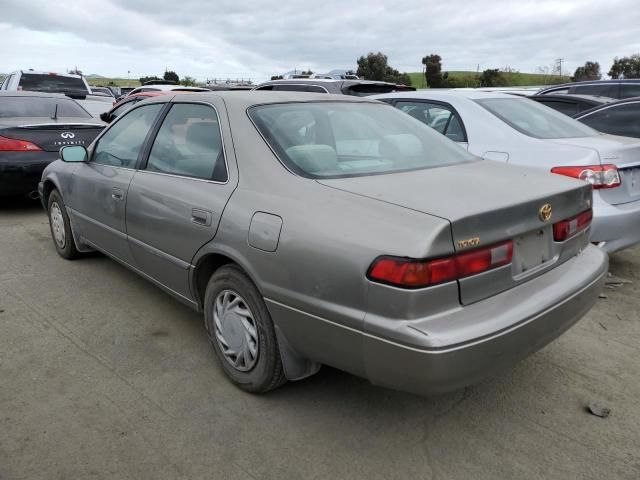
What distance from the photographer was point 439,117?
Result: 535 centimetres

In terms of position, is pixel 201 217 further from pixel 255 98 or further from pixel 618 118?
pixel 618 118

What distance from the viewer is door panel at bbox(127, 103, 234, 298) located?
2.94m

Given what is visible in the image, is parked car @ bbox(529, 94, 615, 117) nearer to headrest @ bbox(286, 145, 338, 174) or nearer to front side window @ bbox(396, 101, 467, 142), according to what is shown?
front side window @ bbox(396, 101, 467, 142)

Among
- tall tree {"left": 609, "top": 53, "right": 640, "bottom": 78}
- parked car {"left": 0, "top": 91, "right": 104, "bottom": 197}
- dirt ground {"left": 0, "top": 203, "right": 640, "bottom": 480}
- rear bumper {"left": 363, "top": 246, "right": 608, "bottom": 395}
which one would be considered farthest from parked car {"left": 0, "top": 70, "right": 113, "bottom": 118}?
tall tree {"left": 609, "top": 53, "right": 640, "bottom": 78}

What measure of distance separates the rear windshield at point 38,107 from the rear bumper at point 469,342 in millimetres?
6936

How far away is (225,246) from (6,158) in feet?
16.4

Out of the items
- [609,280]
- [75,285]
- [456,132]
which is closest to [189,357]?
[75,285]

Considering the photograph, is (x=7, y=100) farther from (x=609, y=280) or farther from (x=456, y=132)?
(x=609, y=280)

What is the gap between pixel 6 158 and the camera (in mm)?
6410

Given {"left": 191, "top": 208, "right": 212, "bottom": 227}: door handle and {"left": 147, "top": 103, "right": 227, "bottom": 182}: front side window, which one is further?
{"left": 147, "top": 103, "right": 227, "bottom": 182}: front side window

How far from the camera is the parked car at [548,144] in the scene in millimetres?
4062

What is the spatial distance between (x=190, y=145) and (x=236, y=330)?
1.19 metres

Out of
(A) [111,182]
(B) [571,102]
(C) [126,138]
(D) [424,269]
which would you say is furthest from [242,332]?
(B) [571,102]

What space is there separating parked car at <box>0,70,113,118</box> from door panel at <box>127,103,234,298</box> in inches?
384
